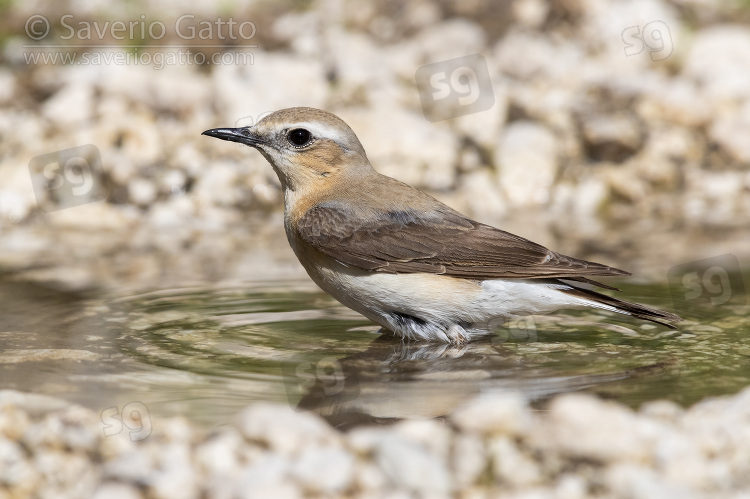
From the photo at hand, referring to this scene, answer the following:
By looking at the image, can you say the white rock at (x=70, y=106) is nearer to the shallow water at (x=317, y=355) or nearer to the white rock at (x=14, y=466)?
the shallow water at (x=317, y=355)

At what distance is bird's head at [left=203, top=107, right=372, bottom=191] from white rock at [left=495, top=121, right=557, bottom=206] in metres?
4.24

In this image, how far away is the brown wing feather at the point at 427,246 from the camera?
6648 mm

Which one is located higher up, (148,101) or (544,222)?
(148,101)

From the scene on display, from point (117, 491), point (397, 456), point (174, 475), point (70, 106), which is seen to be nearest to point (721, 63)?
point (70, 106)

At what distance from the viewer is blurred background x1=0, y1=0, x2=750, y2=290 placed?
10219mm

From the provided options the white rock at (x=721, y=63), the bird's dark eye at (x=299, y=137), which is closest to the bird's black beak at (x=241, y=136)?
the bird's dark eye at (x=299, y=137)

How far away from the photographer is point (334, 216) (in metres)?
6.95

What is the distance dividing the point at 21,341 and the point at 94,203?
15.4ft

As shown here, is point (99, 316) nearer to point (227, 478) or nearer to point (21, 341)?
point (21, 341)

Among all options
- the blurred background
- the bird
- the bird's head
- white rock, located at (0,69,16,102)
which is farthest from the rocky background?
white rock, located at (0,69,16,102)

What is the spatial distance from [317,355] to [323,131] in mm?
1996

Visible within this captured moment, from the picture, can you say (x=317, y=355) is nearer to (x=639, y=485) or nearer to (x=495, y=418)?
(x=495, y=418)

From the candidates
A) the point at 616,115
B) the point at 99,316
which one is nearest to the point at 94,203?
the point at 99,316

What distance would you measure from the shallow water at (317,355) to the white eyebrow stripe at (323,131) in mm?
1273
